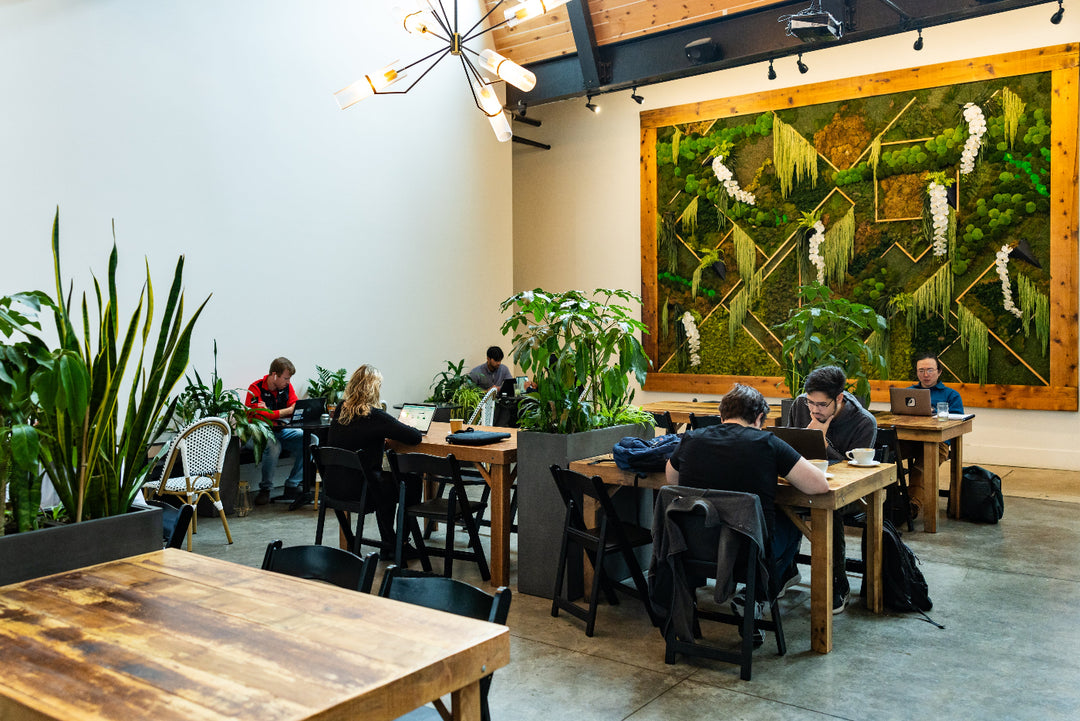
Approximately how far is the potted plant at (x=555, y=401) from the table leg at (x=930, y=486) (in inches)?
98.7

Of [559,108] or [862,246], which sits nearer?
[862,246]

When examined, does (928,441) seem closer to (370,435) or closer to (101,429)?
(370,435)

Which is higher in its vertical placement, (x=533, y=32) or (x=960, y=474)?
(x=533, y=32)

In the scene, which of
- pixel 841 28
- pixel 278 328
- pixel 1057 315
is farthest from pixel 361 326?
pixel 1057 315

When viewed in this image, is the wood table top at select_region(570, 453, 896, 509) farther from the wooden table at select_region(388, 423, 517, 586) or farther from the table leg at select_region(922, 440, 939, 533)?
the table leg at select_region(922, 440, 939, 533)

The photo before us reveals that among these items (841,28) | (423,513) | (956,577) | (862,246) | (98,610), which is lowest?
(956,577)

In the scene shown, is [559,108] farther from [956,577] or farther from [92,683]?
[92,683]

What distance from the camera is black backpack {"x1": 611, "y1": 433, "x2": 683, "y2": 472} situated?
4.15 meters

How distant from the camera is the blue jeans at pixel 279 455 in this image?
7465 mm

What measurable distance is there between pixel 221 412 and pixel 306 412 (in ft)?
2.58

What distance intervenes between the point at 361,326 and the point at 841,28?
5468 millimetres

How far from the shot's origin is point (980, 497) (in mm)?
6238

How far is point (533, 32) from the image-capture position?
33.8 feet

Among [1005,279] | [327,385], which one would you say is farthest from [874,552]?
[327,385]
